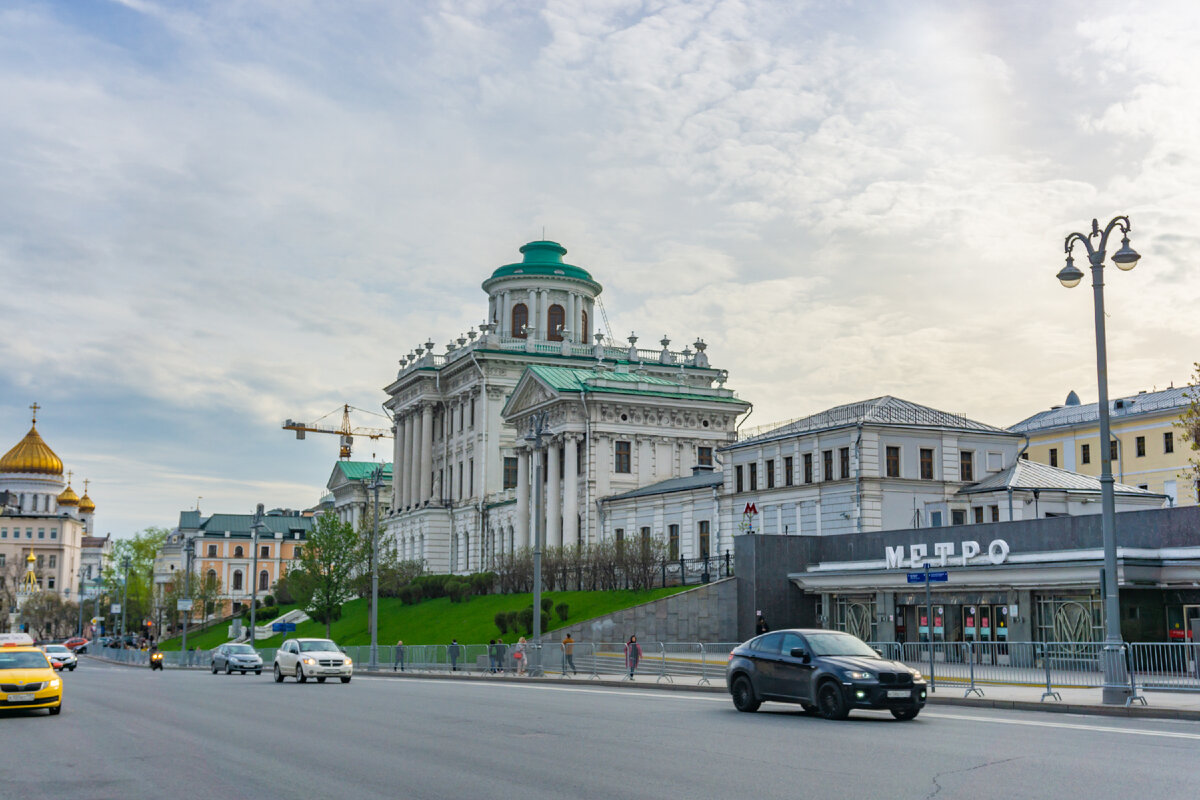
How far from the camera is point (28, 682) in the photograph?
23406 mm

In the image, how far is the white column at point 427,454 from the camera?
109 metres

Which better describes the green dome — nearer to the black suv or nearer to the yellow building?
the yellow building

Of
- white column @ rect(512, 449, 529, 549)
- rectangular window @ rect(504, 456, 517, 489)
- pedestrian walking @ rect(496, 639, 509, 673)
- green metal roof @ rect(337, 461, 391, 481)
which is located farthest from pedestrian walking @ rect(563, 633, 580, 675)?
green metal roof @ rect(337, 461, 391, 481)

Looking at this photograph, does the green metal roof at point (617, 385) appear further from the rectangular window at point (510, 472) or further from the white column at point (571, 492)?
the rectangular window at point (510, 472)

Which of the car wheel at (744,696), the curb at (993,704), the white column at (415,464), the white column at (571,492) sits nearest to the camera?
the curb at (993,704)

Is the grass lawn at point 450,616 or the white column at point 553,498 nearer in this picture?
the grass lawn at point 450,616

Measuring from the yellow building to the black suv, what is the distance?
62166mm

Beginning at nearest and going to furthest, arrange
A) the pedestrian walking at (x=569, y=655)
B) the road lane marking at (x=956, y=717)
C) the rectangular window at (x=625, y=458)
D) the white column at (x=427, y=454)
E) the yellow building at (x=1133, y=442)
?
the road lane marking at (x=956, y=717), the pedestrian walking at (x=569, y=655), the rectangular window at (x=625, y=458), the yellow building at (x=1133, y=442), the white column at (x=427, y=454)

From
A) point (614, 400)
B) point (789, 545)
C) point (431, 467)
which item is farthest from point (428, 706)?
point (431, 467)

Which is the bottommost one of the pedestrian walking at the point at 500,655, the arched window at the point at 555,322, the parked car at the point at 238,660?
the parked car at the point at 238,660

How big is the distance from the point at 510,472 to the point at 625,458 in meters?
18.3

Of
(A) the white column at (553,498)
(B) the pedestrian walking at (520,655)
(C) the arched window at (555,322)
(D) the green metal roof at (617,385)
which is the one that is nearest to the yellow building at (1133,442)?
(D) the green metal roof at (617,385)

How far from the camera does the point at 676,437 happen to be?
8512 cm

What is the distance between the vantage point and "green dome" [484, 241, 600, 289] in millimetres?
Answer: 108125
